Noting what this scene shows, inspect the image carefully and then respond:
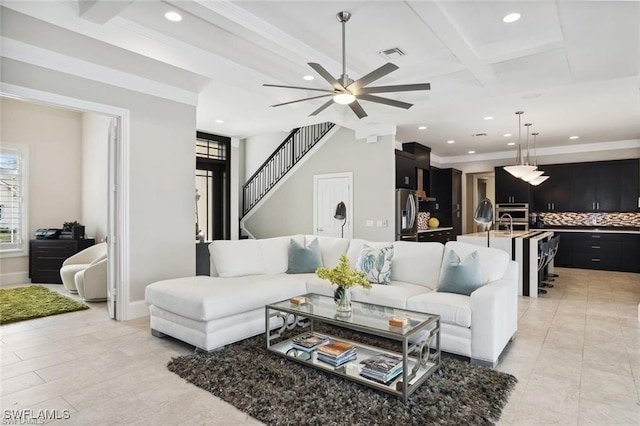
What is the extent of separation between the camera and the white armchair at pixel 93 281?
511cm

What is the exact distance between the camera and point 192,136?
5.04m

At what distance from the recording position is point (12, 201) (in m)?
6.73

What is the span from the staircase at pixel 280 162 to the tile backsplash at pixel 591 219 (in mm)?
6121

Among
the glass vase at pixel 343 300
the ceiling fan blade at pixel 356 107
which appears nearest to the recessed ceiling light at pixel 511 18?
the ceiling fan blade at pixel 356 107

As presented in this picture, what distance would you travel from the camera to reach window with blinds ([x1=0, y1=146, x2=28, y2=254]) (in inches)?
261

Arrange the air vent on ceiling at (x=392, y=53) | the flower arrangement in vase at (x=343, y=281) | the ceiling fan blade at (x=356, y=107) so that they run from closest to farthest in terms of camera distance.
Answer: the flower arrangement in vase at (x=343, y=281) < the ceiling fan blade at (x=356, y=107) < the air vent on ceiling at (x=392, y=53)

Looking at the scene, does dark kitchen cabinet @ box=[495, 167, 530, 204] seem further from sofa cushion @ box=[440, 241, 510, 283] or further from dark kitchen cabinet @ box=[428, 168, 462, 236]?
sofa cushion @ box=[440, 241, 510, 283]

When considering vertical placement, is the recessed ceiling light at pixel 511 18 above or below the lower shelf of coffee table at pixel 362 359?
above

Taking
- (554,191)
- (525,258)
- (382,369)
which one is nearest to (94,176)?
(382,369)

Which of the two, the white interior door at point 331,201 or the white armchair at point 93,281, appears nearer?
the white armchair at point 93,281

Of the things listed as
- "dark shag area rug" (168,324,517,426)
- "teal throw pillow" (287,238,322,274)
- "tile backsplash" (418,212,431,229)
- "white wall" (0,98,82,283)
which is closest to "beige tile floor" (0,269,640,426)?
"dark shag area rug" (168,324,517,426)

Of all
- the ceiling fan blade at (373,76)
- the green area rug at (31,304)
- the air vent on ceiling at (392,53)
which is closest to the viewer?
the ceiling fan blade at (373,76)

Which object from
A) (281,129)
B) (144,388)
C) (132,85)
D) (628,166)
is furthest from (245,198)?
(628,166)

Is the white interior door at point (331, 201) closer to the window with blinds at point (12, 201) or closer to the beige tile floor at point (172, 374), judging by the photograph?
the beige tile floor at point (172, 374)
